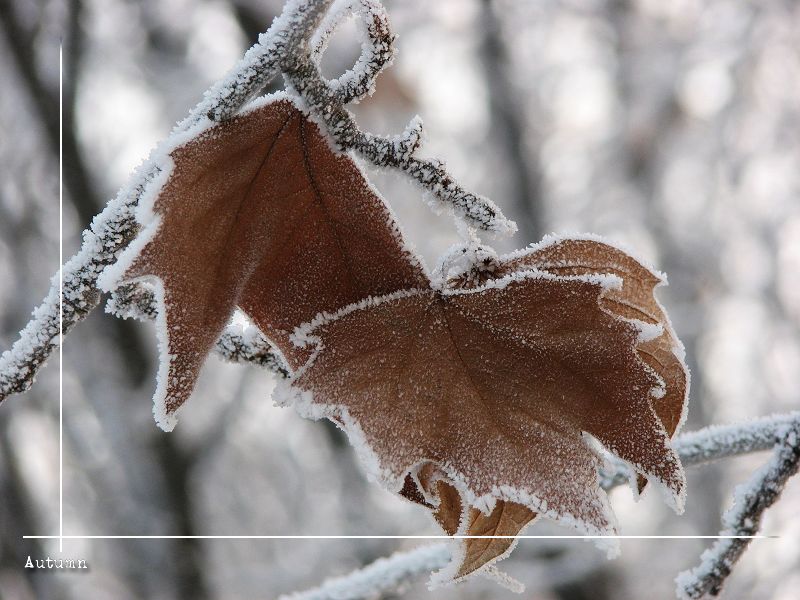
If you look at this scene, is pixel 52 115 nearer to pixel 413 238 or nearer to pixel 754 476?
pixel 413 238

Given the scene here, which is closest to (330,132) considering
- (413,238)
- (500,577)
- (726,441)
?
(500,577)

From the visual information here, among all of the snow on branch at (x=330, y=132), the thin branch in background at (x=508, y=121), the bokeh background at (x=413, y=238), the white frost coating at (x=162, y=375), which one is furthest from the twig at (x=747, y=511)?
the thin branch in background at (x=508, y=121)

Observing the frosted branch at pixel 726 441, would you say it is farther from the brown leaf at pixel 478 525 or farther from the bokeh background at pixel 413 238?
the bokeh background at pixel 413 238

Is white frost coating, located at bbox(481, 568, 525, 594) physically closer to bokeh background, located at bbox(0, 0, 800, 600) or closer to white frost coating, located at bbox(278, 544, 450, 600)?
white frost coating, located at bbox(278, 544, 450, 600)

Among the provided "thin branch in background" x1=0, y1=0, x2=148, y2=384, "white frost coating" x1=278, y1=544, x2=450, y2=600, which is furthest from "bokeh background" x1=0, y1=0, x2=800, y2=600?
"white frost coating" x1=278, y1=544, x2=450, y2=600

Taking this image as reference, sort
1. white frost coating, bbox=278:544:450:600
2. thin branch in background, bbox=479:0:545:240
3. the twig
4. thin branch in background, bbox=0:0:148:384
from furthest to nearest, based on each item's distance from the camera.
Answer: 1. thin branch in background, bbox=479:0:545:240
2. thin branch in background, bbox=0:0:148:384
3. white frost coating, bbox=278:544:450:600
4. the twig

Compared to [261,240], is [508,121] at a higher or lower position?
higher

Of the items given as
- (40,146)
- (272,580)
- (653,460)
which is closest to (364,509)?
(272,580)
